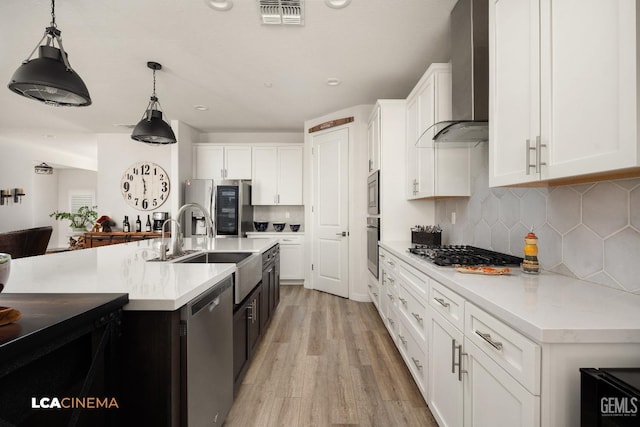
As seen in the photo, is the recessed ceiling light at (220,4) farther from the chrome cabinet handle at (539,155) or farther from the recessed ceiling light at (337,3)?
the chrome cabinet handle at (539,155)

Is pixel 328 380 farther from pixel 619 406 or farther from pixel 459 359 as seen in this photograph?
pixel 619 406

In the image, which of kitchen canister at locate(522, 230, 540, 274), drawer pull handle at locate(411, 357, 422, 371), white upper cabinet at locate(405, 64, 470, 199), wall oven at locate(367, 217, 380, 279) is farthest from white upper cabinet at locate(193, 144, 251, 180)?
kitchen canister at locate(522, 230, 540, 274)

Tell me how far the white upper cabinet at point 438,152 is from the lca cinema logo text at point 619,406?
1942mm

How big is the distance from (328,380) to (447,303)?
3.91ft

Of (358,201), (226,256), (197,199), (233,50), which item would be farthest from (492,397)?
(197,199)

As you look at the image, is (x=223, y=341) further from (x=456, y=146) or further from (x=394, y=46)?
(x=394, y=46)

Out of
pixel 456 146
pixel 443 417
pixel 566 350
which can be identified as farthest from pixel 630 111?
pixel 456 146

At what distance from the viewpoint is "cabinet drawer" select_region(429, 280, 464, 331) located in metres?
1.34

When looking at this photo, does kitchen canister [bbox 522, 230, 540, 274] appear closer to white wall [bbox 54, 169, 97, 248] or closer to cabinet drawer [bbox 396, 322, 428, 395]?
cabinet drawer [bbox 396, 322, 428, 395]

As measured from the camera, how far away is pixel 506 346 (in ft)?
3.29

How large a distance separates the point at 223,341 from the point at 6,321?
970mm

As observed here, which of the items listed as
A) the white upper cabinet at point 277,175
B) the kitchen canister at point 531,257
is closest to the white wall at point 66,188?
the white upper cabinet at point 277,175

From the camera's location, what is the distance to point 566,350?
2.82ft

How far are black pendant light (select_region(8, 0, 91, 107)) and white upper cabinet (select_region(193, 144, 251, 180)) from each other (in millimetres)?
3498
